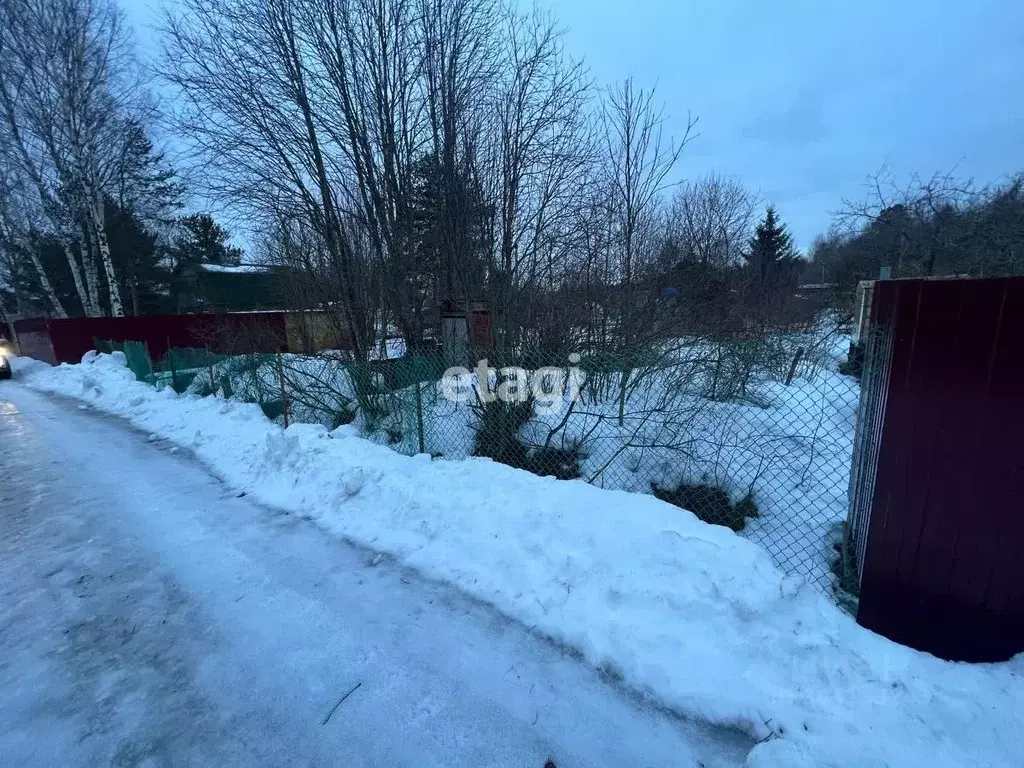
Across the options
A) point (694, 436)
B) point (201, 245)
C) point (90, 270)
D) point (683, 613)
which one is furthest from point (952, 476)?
point (201, 245)

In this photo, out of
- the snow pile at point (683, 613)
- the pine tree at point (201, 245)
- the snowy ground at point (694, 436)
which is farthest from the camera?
the pine tree at point (201, 245)

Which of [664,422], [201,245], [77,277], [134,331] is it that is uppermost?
[201,245]

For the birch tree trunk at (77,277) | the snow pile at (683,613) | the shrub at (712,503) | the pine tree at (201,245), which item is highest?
the pine tree at (201,245)

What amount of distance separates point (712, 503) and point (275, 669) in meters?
4.05

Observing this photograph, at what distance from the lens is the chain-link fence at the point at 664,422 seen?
4574 mm

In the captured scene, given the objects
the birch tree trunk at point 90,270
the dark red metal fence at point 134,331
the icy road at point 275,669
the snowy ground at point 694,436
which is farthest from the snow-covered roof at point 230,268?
the icy road at point 275,669

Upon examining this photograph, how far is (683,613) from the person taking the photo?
248 centimetres

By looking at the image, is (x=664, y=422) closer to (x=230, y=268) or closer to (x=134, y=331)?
(x=134, y=331)

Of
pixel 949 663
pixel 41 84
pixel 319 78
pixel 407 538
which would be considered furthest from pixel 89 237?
pixel 949 663

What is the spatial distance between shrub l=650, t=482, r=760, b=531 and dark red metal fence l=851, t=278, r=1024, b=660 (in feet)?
6.86

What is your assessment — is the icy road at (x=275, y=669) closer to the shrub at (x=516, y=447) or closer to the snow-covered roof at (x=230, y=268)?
the shrub at (x=516, y=447)

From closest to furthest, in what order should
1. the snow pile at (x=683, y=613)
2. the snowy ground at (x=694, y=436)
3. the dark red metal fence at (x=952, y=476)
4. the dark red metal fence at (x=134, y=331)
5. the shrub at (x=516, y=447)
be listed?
the snow pile at (x=683, y=613) → the dark red metal fence at (x=952, y=476) → the snowy ground at (x=694, y=436) → the shrub at (x=516, y=447) → the dark red metal fence at (x=134, y=331)

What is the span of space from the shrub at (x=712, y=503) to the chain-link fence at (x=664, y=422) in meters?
0.01

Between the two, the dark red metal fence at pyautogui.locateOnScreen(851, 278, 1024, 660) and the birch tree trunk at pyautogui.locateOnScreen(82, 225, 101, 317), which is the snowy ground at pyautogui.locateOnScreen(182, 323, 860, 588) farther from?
the birch tree trunk at pyautogui.locateOnScreen(82, 225, 101, 317)
